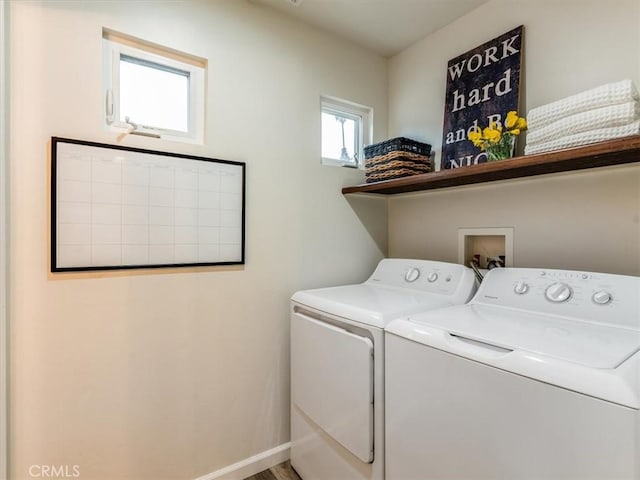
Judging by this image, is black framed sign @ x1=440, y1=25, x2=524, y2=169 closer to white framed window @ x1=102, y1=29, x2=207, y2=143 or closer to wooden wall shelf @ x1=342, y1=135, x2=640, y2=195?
wooden wall shelf @ x1=342, y1=135, x2=640, y2=195

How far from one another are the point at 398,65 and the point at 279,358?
1975 mm

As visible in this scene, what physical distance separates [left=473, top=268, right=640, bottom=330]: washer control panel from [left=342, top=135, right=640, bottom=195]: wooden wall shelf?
0.41 m

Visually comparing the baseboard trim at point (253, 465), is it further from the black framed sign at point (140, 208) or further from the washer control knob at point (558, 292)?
the washer control knob at point (558, 292)

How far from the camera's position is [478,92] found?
1730 mm

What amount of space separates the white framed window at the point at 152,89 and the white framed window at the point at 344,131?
0.73 metres

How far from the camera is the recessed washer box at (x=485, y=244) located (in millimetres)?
1630

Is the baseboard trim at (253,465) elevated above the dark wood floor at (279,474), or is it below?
above

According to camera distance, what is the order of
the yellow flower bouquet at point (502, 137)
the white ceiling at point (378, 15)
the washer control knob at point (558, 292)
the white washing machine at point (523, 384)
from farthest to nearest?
the white ceiling at point (378, 15)
the yellow flower bouquet at point (502, 137)
the washer control knob at point (558, 292)
the white washing machine at point (523, 384)

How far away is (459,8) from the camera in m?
1.76

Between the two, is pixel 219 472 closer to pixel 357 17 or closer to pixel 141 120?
pixel 141 120

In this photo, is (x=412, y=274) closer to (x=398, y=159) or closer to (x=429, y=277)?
(x=429, y=277)

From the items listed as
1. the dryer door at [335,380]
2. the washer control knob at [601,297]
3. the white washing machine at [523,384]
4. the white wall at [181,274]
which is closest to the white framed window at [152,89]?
the white wall at [181,274]

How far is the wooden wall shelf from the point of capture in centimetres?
104

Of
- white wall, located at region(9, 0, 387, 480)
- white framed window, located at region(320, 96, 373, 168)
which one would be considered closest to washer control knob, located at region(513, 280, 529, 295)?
white wall, located at region(9, 0, 387, 480)
